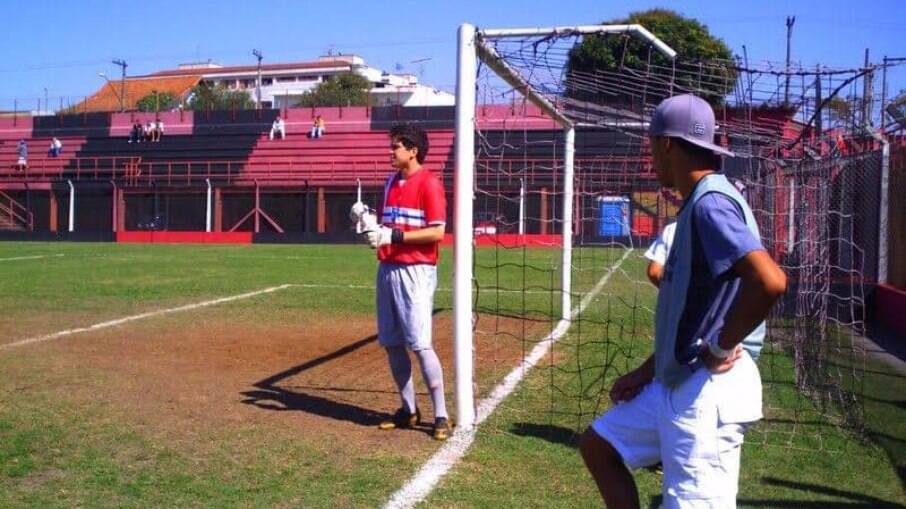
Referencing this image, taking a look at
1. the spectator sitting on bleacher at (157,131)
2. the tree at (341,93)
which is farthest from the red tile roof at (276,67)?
the spectator sitting on bleacher at (157,131)

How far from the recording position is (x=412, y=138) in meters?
6.24

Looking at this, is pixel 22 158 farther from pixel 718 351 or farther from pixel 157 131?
pixel 718 351

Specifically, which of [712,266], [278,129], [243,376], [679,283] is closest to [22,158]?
[278,129]

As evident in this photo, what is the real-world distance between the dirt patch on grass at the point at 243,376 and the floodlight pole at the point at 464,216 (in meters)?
0.39

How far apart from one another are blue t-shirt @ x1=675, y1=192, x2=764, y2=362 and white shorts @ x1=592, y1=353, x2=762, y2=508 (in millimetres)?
112

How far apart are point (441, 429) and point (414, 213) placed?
136cm

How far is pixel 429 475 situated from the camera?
5.25 metres

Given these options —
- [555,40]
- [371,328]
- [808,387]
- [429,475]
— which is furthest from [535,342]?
[429,475]

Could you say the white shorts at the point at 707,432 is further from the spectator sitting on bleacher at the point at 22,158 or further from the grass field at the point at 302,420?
the spectator sitting on bleacher at the point at 22,158

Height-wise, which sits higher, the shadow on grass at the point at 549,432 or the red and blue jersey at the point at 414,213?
the red and blue jersey at the point at 414,213

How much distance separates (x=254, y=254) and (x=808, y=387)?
2158cm

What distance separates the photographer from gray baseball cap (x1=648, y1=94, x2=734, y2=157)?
3.05 m

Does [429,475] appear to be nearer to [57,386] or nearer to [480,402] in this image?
[480,402]

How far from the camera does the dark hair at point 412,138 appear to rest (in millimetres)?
6230
